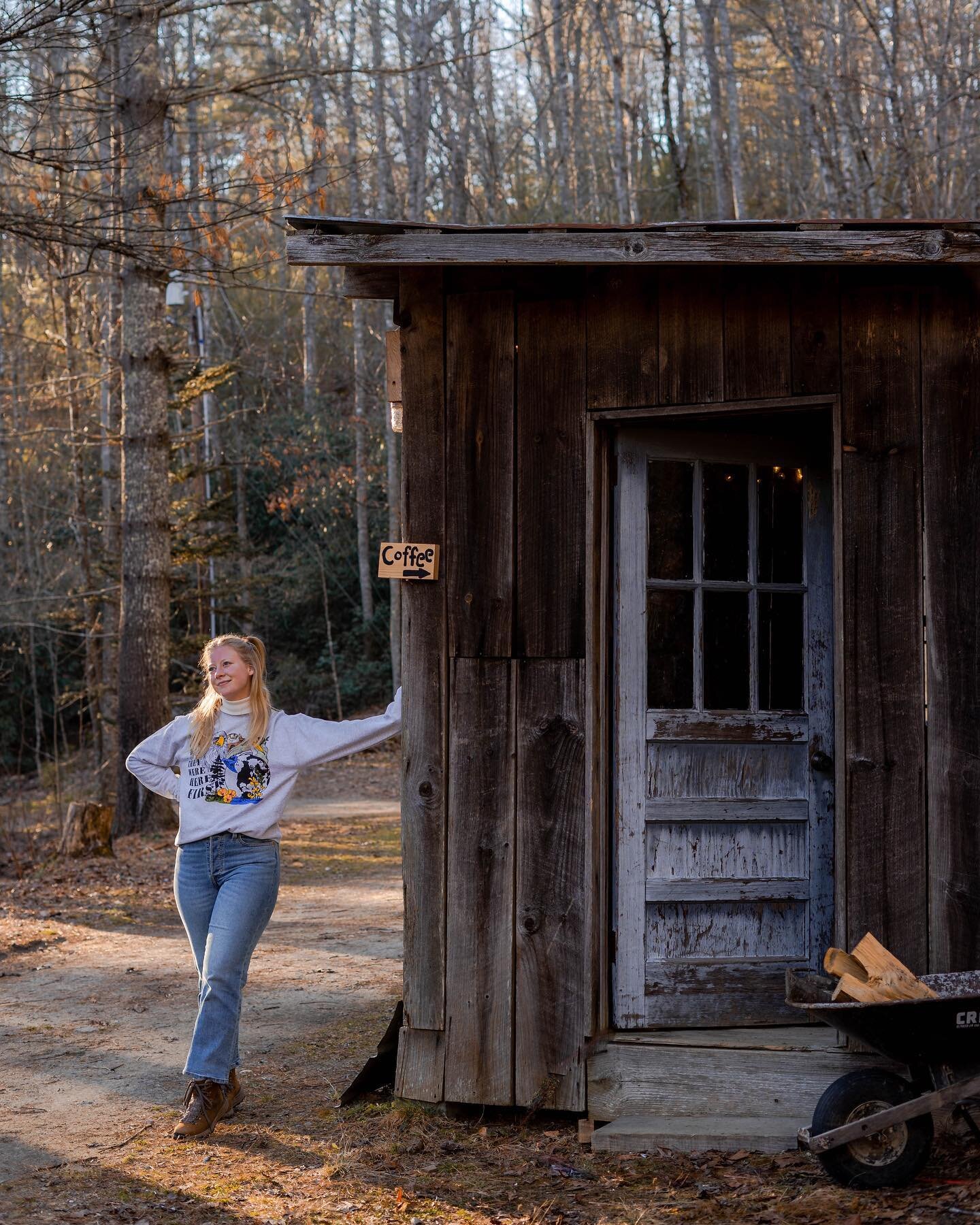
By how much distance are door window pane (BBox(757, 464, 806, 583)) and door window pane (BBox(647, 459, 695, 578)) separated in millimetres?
322

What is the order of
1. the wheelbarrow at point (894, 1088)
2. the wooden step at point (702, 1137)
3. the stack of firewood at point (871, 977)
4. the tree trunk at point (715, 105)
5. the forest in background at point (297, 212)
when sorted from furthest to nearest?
the tree trunk at point (715, 105) < the forest in background at point (297, 212) < the wooden step at point (702, 1137) < the stack of firewood at point (871, 977) < the wheelbarrow at point (894, 1088)

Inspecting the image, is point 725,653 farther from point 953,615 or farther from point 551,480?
point 551,480

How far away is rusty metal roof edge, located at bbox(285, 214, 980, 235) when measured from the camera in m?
Answer: 4.36

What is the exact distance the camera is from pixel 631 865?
5180 millimetres

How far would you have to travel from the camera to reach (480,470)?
5.05m

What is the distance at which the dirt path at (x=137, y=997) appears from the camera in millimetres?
5164

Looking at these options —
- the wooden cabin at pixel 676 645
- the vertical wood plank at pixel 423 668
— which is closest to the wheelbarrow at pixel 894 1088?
the wooden cabin at pixel 676 645

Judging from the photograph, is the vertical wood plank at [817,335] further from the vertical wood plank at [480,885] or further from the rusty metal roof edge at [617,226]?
the vertical wood plank at [480,885]

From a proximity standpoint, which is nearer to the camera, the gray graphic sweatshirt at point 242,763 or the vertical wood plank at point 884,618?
the vertical wood plank at point 884,618

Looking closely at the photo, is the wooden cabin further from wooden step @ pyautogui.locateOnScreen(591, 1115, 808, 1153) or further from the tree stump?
the tree stump

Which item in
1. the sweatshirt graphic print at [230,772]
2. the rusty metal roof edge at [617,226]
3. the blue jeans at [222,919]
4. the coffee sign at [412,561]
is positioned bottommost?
the blue jeans at [222,919]

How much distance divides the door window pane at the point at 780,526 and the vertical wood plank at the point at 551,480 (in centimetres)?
89

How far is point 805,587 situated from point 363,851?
823 centimetres

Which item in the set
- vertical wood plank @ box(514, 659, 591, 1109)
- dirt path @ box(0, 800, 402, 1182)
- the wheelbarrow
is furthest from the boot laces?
the wheelbarrow
